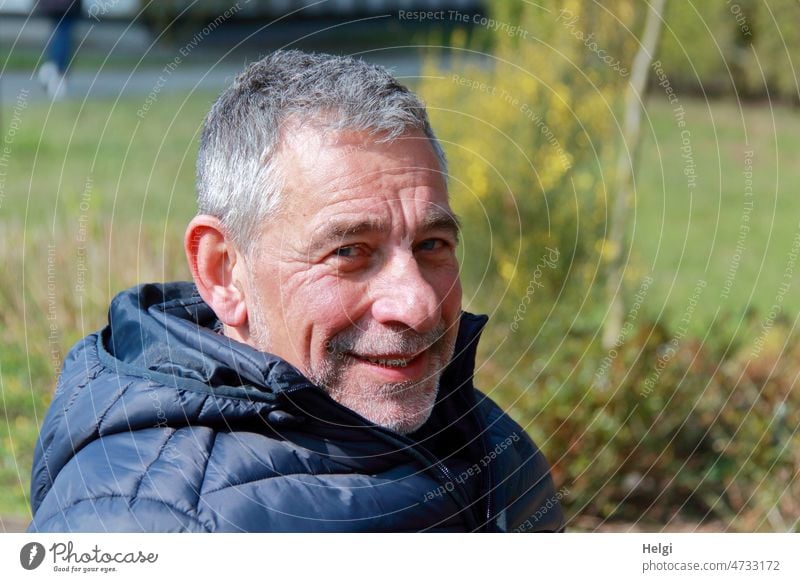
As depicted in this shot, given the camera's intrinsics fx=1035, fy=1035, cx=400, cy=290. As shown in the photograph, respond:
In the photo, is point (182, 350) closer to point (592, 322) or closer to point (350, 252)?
point (350, 252)

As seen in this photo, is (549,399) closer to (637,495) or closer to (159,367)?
(637,495)

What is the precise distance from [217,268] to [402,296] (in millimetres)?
388

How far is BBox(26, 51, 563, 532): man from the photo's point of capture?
1.83 metres

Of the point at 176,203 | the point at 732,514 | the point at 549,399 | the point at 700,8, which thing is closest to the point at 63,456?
the point at 549,399

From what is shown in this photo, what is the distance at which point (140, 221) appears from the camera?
4.85 m

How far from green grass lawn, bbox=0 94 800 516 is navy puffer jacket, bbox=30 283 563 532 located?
213 cm

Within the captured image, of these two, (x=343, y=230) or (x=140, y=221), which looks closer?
(x=343, y=230)

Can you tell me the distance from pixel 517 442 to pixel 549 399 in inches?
73.4

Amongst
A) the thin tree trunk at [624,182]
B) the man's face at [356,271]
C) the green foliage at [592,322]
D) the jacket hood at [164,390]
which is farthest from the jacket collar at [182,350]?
the thin tree trunk at [624,182]

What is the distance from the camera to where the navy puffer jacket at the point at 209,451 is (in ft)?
5.75

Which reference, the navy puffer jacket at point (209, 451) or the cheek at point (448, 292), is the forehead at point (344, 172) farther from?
the navy puffer jacket at point (209, 451)

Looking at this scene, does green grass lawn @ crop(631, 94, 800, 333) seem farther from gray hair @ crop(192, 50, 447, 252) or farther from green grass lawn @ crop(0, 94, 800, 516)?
gray hair @ crop(192, 50, 447, 252)

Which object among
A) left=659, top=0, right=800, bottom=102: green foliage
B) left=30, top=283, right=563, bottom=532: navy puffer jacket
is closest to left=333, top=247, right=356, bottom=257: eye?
left=30, top=283, right=563, bottom=532: navy puffer jacket

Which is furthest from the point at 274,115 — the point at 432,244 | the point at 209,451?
the point at 209,451
